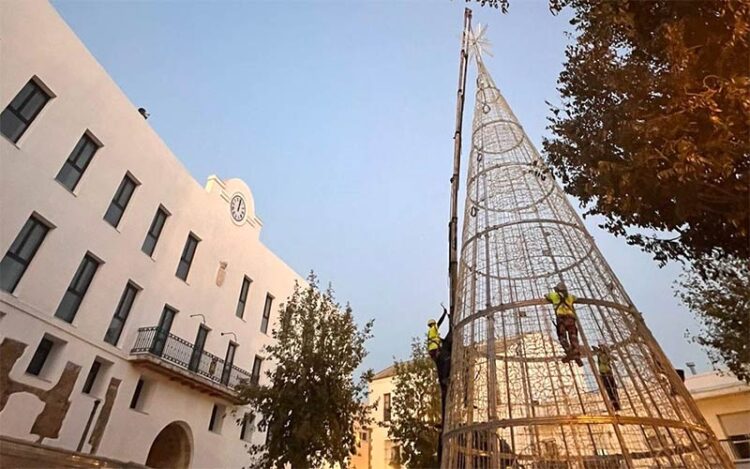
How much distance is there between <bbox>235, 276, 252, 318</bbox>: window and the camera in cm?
1911

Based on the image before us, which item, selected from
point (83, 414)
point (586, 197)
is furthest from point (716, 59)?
point (83, 414)

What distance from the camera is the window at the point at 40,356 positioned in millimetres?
11031

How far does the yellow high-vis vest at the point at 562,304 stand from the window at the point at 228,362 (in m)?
13.8

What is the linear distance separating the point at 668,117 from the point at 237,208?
1766cm

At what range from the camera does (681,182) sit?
510cm

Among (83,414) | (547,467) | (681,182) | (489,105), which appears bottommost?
(547,467)

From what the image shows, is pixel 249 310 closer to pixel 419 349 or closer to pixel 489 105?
pixel 419 349

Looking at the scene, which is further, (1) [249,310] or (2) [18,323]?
(1) [249,310]

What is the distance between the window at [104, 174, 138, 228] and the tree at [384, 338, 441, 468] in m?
10.9

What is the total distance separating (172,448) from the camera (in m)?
15.4

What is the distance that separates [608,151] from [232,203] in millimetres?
16324

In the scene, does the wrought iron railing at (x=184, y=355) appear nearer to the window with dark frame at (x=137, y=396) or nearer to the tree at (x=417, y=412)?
the window with dark frame at (x=137, y=396)

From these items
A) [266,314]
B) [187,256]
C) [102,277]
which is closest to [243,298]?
[266,314]

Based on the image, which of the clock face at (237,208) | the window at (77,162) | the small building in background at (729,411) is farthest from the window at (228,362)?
the small building in background at (729,411)
